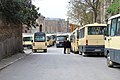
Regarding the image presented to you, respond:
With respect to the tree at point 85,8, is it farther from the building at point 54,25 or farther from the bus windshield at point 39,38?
the building at point 54,25

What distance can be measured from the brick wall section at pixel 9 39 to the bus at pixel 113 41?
9.62 metres

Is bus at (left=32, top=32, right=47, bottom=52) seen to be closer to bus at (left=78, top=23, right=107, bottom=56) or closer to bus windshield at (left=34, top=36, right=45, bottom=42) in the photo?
bus windshield at (left=34, top=36, right=45, bottom=42)

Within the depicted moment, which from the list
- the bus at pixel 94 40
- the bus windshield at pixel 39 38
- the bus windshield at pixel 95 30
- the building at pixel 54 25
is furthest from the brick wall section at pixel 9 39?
the building at pixel 54 25

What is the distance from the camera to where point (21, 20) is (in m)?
33.9

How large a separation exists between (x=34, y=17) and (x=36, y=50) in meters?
12.5

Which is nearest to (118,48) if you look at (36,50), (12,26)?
(12,26)

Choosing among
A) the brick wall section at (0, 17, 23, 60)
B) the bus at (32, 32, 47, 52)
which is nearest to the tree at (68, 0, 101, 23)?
the bus at (32, 32, 47, 52)

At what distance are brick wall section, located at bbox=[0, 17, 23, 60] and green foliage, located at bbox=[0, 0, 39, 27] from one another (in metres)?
0.84

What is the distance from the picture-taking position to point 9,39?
33188 millimetres

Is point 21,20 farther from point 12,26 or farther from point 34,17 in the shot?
point 34,17

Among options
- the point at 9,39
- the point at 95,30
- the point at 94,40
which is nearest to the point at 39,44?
the point at 9,39

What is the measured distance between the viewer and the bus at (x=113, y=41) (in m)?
18.6

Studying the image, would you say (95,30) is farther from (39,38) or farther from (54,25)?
(54,25)

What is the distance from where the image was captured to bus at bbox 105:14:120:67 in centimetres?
1857
